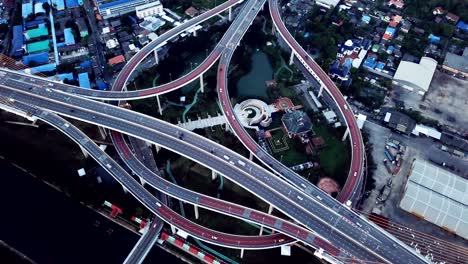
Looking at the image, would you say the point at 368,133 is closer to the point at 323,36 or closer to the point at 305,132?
the point at 305,132

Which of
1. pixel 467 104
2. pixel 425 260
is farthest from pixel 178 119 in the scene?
pixel 467 104

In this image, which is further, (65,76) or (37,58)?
(37,58)

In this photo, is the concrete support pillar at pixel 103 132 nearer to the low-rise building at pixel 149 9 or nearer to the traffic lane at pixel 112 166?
the traffic lane at pixel 112 166

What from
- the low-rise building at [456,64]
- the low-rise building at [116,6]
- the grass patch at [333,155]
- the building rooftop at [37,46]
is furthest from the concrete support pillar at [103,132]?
the low-rise building at [456,64]

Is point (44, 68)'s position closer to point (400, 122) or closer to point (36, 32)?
point (36, 32)

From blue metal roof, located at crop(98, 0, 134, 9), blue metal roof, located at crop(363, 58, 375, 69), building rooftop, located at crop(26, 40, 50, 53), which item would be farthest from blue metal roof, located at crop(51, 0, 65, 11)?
blue metal roof, located at crop(363, 58, 375, 69)

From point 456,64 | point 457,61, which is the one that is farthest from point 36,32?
point 457,61
